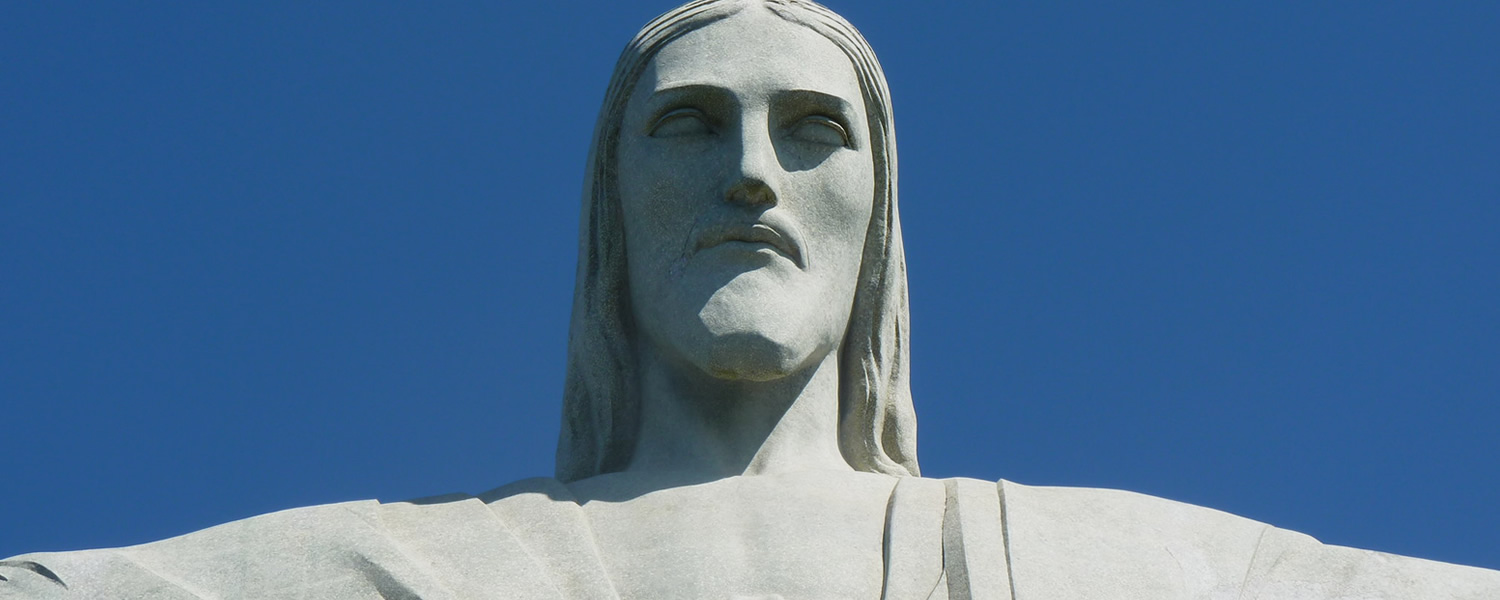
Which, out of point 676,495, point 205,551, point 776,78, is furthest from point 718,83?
point 205,551

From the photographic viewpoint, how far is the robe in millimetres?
15805

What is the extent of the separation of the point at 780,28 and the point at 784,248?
1.22 m

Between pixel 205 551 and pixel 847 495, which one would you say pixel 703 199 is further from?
pixel 205 551

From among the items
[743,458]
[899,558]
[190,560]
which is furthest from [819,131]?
[190,560]

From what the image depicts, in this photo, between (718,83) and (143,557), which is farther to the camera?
(718,83)

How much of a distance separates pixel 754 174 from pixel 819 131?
0.60 metres

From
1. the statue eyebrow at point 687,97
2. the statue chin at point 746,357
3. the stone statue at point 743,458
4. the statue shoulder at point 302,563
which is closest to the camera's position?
the statue shoulder at point 302,563

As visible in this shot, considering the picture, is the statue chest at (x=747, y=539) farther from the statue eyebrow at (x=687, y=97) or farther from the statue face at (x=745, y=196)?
the statue eyebrow at (x=687, y=97)

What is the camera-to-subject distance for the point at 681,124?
1764cm

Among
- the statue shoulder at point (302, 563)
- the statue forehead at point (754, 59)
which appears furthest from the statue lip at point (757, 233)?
the statue shoulder at point (302, 563)

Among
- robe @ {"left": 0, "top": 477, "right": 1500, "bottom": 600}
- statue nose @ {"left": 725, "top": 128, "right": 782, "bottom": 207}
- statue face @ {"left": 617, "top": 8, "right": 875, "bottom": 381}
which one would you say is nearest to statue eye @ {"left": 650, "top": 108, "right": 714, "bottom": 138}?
statue face @ {"left": 617, "top": 8, "right": 875, "bottom": 381}

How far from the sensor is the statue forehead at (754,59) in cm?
1756

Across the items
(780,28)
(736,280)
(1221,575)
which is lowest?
(1221,575)

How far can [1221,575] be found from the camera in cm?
1617
